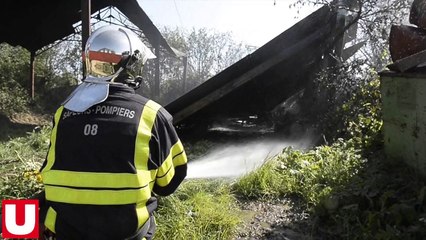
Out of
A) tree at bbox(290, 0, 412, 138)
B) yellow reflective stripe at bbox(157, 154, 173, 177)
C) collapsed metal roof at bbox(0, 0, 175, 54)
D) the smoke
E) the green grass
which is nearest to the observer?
yellow reflective stripe at bbox(157, 154, 173, 177)

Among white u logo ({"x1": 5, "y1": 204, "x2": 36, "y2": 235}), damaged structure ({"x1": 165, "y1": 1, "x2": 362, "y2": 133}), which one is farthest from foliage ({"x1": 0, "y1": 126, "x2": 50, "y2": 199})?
damaged structure ({"x1": 165, "y1": 1, "x2": 362, "y2": 133})

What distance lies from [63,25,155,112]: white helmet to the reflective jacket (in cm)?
8

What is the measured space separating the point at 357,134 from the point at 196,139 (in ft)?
11.9

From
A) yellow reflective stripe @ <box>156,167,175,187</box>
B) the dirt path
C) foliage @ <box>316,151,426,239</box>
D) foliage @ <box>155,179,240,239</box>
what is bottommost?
the dirt path

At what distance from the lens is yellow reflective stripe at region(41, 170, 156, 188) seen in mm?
1659

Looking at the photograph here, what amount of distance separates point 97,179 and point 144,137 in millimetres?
272

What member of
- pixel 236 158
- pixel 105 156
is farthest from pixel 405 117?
pixel 105 156

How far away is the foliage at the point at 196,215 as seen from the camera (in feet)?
11.0

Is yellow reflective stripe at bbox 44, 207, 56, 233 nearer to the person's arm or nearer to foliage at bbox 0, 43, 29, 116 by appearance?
the person's arm

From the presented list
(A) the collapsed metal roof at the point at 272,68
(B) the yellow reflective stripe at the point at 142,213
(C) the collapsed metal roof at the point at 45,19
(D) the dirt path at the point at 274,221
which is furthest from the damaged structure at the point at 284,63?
(C) the collapsed metal roof at the point at 45,19

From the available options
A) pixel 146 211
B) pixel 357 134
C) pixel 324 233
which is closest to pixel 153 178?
pixel 146 211

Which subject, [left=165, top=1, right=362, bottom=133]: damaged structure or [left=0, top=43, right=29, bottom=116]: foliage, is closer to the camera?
[left=165, top=1, right=362, bottom=133]: damaged structure

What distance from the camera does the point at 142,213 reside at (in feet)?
5.86

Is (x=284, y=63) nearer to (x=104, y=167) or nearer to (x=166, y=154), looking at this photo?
(x=166, y=154)
